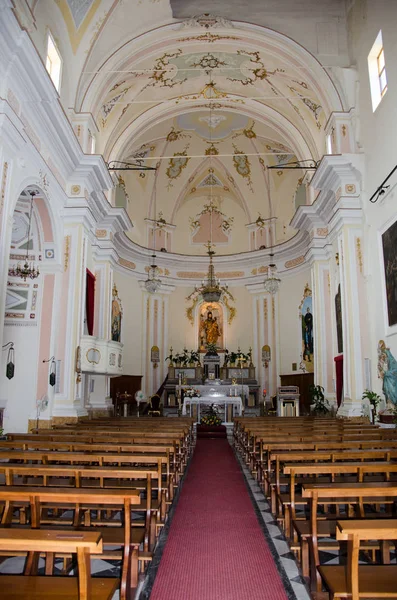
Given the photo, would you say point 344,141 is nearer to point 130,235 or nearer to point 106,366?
point 106,366

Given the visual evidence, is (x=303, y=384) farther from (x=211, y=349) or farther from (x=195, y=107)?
(x=195, y=107)

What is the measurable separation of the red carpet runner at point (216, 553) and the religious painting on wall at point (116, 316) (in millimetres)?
12061

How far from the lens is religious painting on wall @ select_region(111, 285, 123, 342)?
19156mm

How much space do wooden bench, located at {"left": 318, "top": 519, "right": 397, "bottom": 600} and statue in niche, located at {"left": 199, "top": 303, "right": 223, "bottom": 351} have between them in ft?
63.2

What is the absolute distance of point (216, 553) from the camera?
182 inches

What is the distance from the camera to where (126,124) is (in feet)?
57.0

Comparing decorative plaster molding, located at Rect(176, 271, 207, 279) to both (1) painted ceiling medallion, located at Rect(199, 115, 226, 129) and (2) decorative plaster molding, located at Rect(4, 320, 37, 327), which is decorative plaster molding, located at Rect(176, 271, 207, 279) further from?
(2) decorative plaster molding, located at Rect(4, 320, 37, 327)

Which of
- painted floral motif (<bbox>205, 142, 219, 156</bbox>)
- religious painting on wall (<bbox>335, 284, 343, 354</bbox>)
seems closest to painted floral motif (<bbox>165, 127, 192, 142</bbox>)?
painted floral motif (<bbox>205, 142, 219, 156</bbox>)

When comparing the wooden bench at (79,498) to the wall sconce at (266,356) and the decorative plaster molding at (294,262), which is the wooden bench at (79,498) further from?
the wall sconce at (266,356)

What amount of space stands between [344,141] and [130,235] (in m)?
11.2

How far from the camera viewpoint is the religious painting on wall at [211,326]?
22922mm

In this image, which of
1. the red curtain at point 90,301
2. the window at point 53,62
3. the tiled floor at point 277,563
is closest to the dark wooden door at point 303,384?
the red curtain at point 90,301

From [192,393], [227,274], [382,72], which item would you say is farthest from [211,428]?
[382,72]

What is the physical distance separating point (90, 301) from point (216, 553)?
1131 centimetres
